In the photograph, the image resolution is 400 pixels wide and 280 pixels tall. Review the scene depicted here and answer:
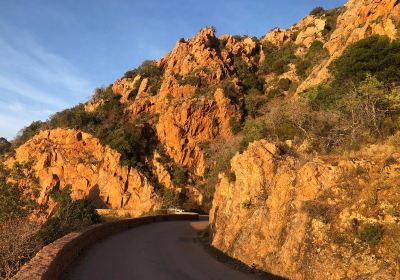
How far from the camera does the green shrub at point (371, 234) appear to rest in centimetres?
1112

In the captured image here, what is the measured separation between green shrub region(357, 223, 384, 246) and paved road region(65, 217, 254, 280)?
489 cm

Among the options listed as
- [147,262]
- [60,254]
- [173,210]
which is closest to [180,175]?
[173,210]

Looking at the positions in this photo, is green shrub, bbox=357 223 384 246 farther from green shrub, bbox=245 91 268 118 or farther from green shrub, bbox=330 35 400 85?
green shrub, bbox=245 91 268 118

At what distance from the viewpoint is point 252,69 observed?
69.6 m

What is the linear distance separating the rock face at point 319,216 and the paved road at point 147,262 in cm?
166

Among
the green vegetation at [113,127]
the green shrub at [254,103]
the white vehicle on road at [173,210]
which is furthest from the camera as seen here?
the green shrub at [254,103]

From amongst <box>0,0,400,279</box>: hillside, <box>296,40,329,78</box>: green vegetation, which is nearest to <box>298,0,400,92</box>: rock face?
<box>0,0,400,279</box>: hillside

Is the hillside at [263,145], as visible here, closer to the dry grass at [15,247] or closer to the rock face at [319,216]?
the rock face at [319,216]

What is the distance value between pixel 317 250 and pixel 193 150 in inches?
1831

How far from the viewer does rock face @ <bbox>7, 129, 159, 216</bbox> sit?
52719 mm

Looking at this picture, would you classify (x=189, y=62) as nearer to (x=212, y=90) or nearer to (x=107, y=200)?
(x=212, y=90)

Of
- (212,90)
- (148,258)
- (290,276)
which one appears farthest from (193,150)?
(290,276)

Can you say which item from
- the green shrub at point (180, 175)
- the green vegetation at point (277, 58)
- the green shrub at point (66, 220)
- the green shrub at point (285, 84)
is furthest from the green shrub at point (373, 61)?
the green vegetation at point (277, 58)

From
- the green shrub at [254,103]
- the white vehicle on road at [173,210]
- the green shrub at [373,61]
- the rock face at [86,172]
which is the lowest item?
the white vehicle on road at [173,210]
